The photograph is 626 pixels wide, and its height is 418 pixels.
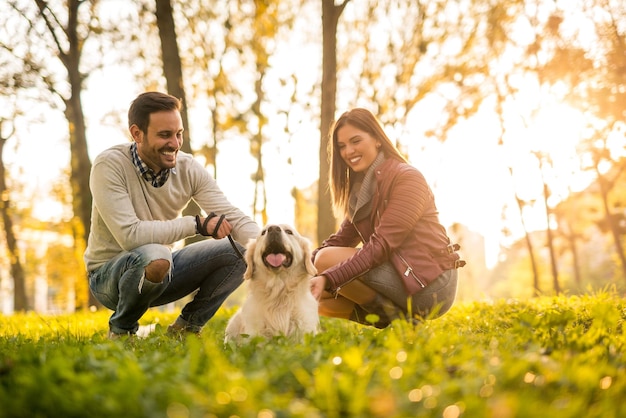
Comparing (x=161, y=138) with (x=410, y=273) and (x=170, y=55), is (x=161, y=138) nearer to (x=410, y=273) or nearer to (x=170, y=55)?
(x=410, y=273)

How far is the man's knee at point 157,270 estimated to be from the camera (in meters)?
4.20

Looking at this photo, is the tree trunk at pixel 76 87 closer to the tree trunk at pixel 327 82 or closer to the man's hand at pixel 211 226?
the tree trunk at pixel 327 82

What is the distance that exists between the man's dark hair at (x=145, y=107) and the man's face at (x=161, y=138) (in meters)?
0.04

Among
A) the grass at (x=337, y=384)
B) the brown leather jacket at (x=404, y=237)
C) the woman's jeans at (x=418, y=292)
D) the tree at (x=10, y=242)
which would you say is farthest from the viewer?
the tree at (x=10, y=242)

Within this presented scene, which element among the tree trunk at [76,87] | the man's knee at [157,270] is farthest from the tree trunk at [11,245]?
the man's knee at [157,270]

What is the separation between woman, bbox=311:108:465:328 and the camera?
4098 mm

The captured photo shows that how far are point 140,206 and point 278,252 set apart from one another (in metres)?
1.33

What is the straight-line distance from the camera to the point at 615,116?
48.1ft

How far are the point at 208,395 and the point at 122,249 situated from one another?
310 cm

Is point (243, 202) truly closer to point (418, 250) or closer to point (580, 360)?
point (418, 250)

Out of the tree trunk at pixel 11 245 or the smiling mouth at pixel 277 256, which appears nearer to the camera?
the smiling mouth at pixel 277 256

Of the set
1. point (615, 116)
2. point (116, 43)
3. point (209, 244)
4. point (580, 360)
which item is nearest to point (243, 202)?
point (116, 43)

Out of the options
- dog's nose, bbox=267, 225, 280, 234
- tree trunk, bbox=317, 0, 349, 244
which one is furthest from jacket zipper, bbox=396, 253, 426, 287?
tree trunk, bbox=317, 0, 349, 244

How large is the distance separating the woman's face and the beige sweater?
40.1 inches
